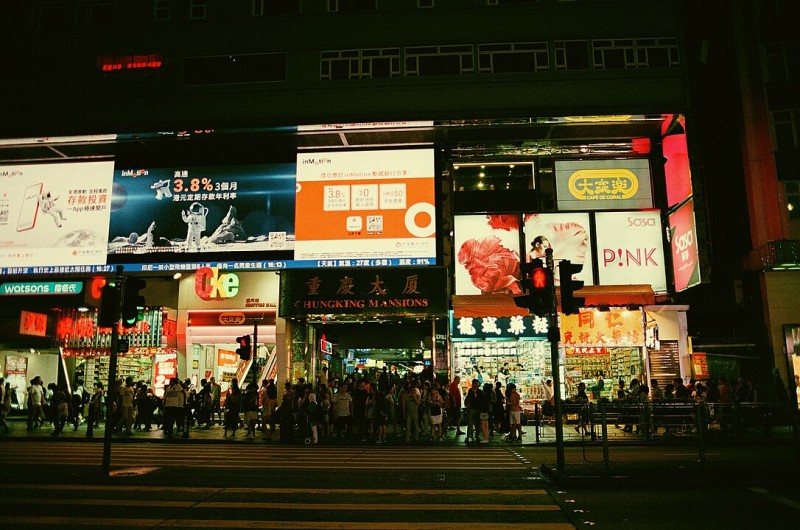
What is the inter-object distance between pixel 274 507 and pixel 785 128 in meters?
25.4

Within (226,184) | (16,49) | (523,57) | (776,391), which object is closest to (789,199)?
(776,391)

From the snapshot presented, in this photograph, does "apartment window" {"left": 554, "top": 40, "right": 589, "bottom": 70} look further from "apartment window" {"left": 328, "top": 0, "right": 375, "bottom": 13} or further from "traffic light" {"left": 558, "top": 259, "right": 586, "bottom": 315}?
"traffic light" {"left": 558, "top": 259, "right": 586, "bottom": 315}

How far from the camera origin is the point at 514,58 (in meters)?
23.2

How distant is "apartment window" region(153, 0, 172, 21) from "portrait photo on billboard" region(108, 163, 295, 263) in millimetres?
7026

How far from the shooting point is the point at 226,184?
2275 cm

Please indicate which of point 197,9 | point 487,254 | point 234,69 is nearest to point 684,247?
point 487,254

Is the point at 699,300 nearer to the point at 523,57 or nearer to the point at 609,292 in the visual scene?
the point at 609,292

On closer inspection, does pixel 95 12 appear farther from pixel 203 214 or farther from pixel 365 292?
pixel 365 292

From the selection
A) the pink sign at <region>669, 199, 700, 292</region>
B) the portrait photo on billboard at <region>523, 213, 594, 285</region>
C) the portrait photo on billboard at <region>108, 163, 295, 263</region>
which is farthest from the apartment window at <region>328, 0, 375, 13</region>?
the pink sign at <region>669, 199, 700, 292</region>

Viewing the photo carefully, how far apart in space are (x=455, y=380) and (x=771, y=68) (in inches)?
729

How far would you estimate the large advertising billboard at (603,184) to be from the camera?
23.6 metres

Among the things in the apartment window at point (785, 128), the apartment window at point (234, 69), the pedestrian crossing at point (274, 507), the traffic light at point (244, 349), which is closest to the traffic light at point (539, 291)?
the pedestrian crossing at point (274, 507)

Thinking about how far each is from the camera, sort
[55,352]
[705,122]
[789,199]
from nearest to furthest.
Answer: [789,199] < [55,352] < [705,122]

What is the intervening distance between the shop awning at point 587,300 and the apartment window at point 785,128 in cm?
868
